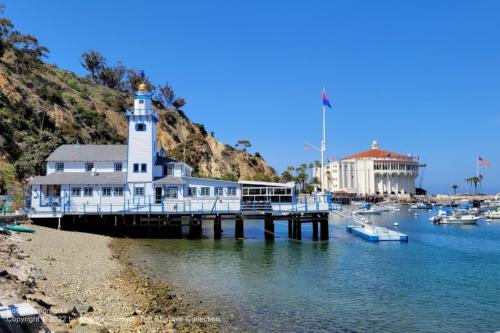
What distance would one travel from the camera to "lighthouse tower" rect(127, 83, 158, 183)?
42.0 m

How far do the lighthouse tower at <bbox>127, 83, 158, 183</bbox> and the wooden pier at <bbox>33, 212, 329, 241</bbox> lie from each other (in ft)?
14.3

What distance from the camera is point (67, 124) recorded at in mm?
73688

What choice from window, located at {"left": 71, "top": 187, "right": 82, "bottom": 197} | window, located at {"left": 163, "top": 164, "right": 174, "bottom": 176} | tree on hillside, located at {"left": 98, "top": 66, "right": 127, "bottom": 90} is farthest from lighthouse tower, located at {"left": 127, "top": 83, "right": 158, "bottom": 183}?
tree on hillside, located at {"left": 98, "top": 66, "right": 127, "bottom": 90}

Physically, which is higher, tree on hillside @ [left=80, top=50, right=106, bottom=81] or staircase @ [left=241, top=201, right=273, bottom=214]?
tree on hillside @ [left=80, top=50, right=106, bottom=81]

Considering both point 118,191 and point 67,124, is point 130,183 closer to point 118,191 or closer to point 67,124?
point 118,191

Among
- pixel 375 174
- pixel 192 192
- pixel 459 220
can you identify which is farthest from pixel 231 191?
pixel 375 174

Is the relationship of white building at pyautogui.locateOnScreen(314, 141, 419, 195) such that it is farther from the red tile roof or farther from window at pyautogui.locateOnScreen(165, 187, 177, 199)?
window at pyautogui.locateOnScreen(165, 187, 177, 199)

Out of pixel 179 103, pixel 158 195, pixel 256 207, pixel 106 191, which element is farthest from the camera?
pixel 179 103

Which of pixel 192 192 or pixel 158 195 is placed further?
pixel 158 195

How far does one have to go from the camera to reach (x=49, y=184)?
4016 centimetres

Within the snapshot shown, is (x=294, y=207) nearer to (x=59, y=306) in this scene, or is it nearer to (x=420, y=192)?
(x=59, y=306)

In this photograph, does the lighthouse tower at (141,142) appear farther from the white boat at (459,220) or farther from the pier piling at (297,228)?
the white boat at (459,220)

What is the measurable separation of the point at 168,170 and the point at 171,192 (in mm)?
3164

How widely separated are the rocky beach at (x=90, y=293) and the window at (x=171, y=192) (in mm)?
13485
